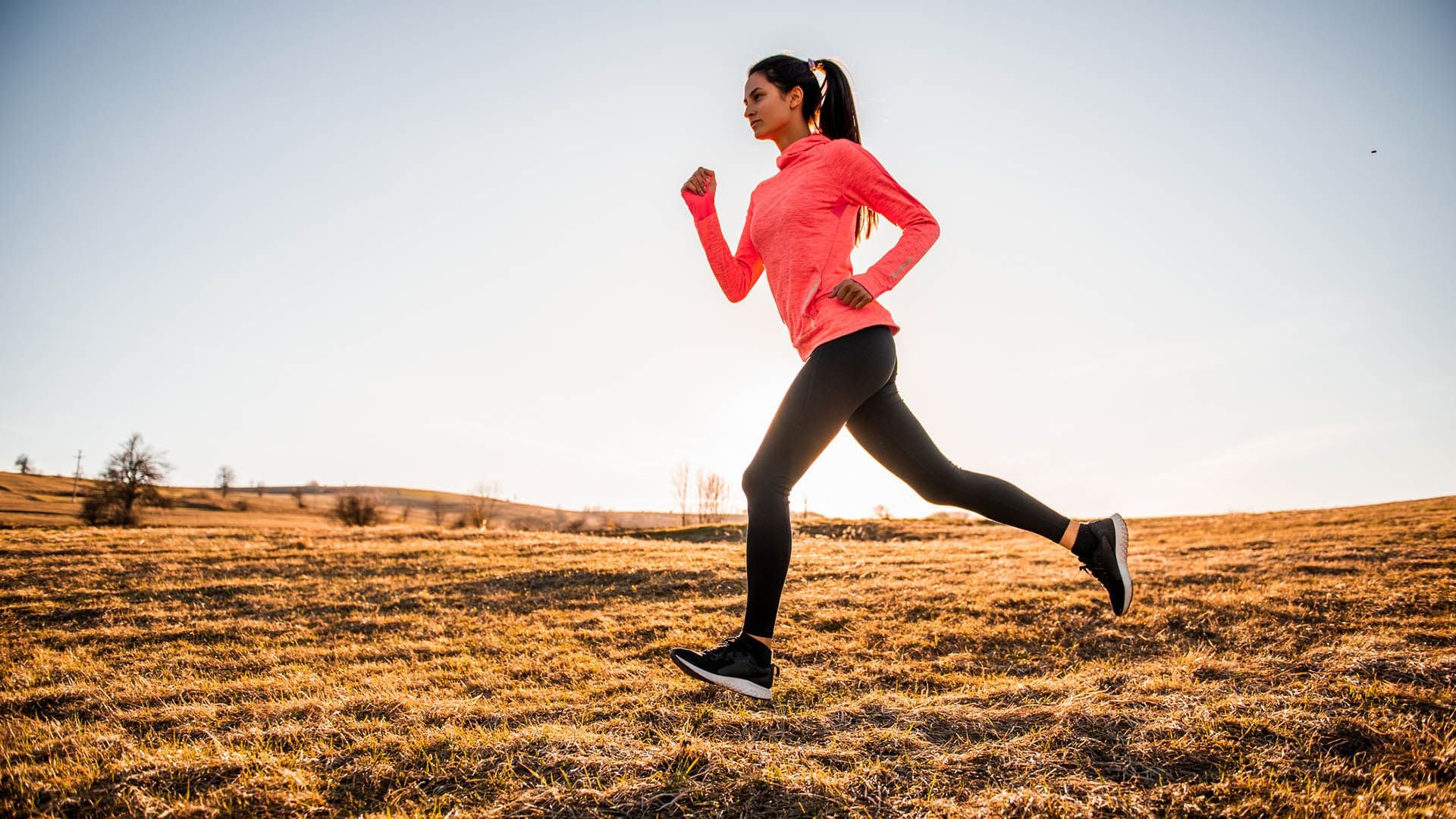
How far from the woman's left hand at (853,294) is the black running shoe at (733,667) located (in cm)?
140

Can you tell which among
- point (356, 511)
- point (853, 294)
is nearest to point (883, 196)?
point (853, 294)

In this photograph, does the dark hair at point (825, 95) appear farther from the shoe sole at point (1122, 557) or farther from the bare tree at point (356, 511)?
the bare tree at point (356, 511)

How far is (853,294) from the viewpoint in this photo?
3021 millimetres

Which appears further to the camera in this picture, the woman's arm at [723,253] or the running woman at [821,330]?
the woman's arm at [723,253]

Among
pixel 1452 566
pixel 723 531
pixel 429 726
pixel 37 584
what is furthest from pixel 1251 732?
pixel 723 531

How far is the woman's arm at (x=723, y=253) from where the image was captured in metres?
3.71

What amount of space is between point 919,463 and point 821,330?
2.35 feet

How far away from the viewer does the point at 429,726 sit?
3641mm

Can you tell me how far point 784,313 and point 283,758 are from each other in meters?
2.62

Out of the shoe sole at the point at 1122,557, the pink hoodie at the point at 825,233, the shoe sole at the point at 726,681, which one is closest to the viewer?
the shoe sole at the point at 726,681

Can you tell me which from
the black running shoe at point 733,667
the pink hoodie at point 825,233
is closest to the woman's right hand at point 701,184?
the pink hoodie at point 825,233

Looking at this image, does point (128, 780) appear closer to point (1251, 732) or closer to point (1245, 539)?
point (1251, 732)

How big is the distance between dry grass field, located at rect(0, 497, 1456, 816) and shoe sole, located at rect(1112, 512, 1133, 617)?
1.57ft

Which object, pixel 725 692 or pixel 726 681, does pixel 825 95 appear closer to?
pixel 726 681
